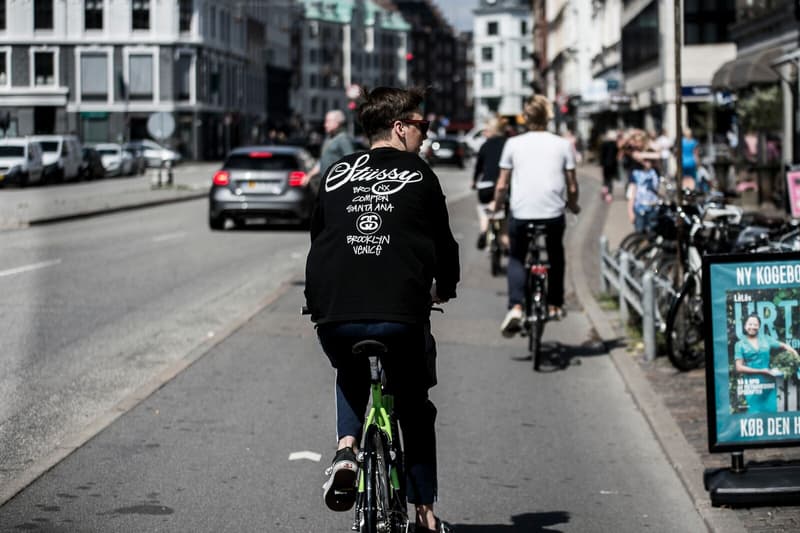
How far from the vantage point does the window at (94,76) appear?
43.3m

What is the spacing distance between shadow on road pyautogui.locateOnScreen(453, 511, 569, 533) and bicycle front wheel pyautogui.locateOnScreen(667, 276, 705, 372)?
12.7 feet

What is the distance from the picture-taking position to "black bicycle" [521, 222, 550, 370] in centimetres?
1087

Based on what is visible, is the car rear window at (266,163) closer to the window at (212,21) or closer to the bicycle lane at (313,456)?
the bicycle lane at (313,456)

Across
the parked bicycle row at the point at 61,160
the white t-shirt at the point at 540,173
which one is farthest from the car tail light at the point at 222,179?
the parked bicycle row at the point at 61,160

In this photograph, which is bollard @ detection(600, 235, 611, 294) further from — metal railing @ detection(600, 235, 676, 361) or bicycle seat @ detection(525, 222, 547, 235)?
bicycle seat @ detection(525, 222, 547, 235)

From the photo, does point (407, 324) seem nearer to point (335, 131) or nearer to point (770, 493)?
point (770, 493)

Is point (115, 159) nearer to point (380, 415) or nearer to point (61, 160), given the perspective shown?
point (61, 160)

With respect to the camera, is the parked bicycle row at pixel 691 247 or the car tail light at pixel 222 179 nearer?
the parked bicycle row at pixel 691 247

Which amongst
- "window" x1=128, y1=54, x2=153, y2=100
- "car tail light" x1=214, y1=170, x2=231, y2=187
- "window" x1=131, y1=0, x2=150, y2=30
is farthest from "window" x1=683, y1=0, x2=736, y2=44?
"car tail light" x1=214, y1=170, x2=231, y2=187

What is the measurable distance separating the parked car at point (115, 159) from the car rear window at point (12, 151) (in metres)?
10.8

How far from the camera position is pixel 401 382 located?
5102 millimetres

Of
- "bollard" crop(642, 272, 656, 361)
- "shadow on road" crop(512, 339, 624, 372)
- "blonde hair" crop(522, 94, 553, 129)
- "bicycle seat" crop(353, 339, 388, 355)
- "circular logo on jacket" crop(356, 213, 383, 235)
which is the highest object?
"blonde hair" crop(522, 94, 553, 129)

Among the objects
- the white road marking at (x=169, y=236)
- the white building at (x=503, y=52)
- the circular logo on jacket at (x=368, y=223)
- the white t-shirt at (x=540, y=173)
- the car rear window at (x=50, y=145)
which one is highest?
the white building at (x=503, y=52)

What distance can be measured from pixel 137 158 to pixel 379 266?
59608 mm
